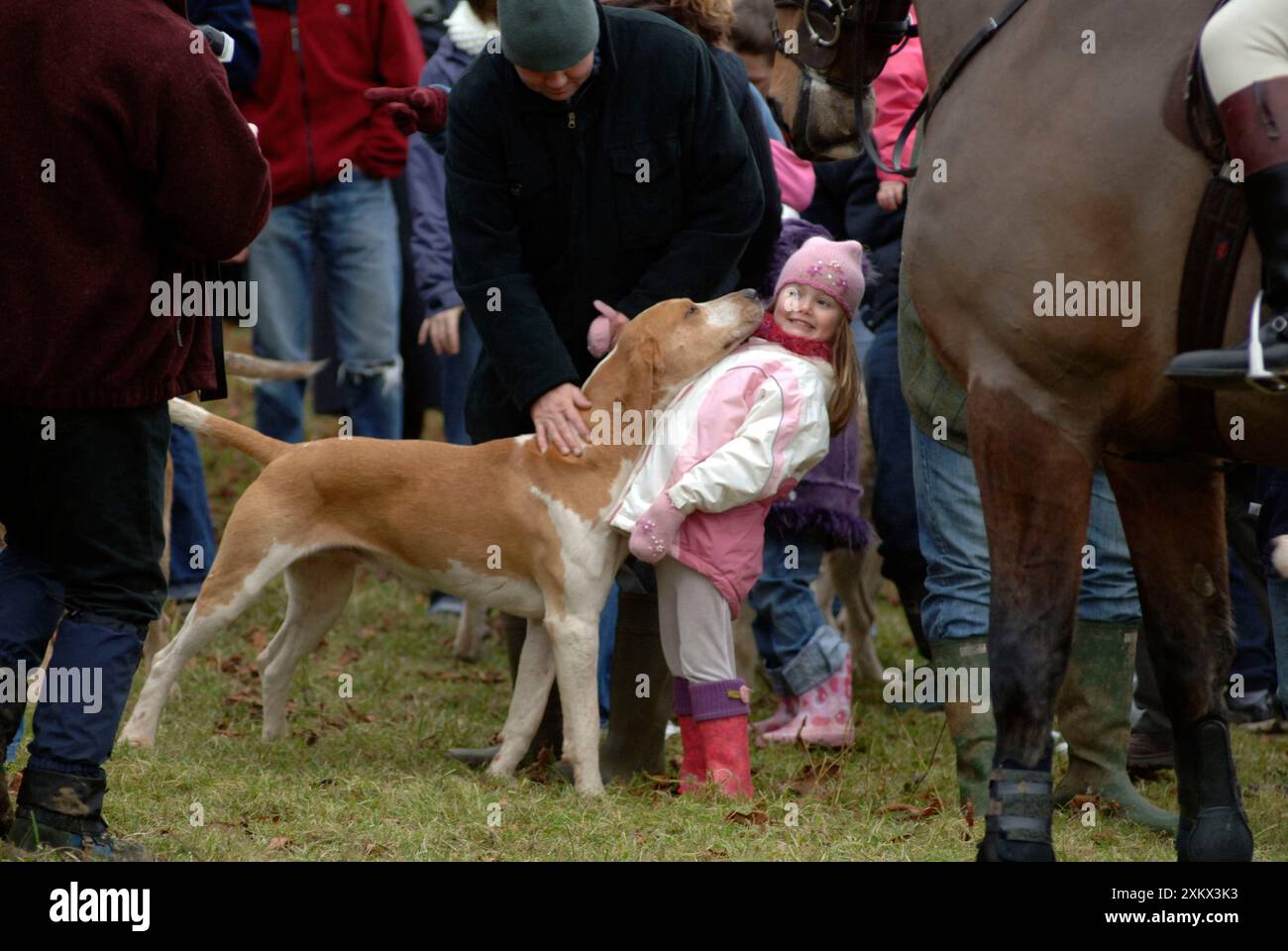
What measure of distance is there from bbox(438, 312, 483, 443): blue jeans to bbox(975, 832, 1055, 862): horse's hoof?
4547 mm

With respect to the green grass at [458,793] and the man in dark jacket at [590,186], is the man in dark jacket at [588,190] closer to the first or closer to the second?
the man in dark jacket at [590,186]

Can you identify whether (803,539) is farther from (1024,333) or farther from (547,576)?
(1024,333)

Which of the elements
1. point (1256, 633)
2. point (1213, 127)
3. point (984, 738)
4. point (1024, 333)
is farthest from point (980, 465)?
point (1256, 633)

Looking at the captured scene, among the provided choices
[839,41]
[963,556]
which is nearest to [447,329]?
[963,556]

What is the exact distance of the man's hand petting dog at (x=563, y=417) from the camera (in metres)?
5.33

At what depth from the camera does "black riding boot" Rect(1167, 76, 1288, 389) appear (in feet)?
11.2

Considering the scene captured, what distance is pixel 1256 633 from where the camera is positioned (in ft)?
23.5

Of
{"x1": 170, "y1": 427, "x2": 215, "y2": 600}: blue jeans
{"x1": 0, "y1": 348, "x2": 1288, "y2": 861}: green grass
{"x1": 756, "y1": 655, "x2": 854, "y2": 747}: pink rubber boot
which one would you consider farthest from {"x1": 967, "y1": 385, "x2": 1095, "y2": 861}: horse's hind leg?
{"x1": 170, "y1": 427, "x2": 215, "y2": 600}: blue jeans

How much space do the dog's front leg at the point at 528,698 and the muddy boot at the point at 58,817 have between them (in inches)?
63.4

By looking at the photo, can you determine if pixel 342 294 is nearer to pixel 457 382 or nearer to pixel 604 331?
pixel 457 382

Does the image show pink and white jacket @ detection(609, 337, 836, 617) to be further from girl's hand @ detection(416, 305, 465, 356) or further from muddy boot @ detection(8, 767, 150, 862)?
girl's hand @ detection(416, 305, 465, 356)

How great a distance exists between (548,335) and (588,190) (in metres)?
0.48

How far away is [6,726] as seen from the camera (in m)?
4.52
